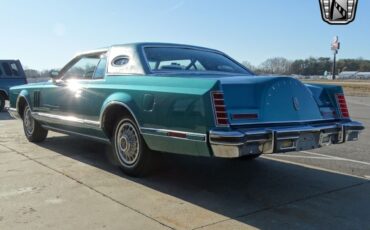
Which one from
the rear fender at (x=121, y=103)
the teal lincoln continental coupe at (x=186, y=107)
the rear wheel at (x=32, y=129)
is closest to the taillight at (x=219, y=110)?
the teal lincoln continental coupe at (x=186, y=107)

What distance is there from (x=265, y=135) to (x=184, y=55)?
78.1 inches

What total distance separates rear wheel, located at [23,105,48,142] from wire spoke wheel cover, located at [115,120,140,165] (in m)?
2.79

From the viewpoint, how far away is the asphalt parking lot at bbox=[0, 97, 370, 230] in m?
3.87

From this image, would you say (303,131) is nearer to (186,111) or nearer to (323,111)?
(323,111)

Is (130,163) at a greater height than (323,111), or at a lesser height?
lesser

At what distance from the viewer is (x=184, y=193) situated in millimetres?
4730

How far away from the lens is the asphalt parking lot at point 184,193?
3869 mm

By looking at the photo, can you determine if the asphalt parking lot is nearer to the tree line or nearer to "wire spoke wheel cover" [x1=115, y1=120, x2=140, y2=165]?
"wire spoke wheel cover" [x1=115, y1=120, x2=140, y2=165]

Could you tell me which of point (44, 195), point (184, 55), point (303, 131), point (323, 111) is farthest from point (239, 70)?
point (44, 195)

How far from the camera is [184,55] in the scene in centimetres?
578

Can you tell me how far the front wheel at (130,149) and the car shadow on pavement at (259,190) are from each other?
14 cm

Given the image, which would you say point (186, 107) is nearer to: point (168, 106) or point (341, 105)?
point (168, 106)

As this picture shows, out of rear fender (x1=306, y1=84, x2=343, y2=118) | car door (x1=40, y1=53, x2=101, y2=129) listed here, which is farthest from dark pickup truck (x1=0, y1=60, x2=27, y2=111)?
rear fender (x1=306, y1=84, x2=343, y2=118)

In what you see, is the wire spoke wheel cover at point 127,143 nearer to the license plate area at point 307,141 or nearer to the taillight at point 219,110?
the taillight at point 219,110
